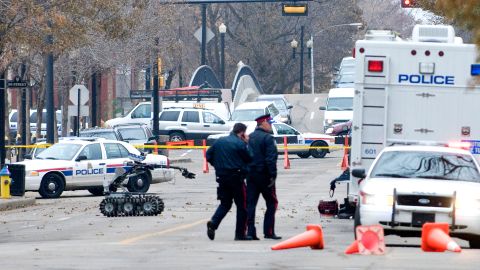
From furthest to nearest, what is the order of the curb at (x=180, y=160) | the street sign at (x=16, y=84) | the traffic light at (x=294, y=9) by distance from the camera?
1. the curb at (x=180, y=160)
2. the traffic light at (x=294, y=9)
3. the street sign at (x=16, y=84)

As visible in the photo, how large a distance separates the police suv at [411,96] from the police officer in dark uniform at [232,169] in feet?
9.92

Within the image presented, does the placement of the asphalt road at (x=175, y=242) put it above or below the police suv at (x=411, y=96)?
below

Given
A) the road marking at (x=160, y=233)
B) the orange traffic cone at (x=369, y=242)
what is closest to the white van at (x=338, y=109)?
the road marking at (x=160, y=233)

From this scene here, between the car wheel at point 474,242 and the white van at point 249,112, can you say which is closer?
the car wheel at point 474,242

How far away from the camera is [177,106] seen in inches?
2335

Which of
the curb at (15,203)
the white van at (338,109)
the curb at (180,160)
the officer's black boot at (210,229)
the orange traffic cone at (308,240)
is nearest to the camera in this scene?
the orange traffic cone at (308,240)

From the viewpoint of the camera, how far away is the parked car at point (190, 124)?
5544 centimetres

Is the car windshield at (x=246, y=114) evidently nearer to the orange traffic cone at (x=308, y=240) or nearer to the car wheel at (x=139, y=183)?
the car wheel at (x=139, y=183)

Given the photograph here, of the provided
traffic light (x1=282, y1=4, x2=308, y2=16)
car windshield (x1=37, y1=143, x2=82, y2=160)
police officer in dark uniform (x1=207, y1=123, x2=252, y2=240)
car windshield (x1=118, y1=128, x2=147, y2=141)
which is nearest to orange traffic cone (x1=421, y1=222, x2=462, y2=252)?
police officer in dark uniform (x1=207, y1=123, x2=252, y2=240)

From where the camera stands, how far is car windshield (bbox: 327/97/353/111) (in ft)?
203

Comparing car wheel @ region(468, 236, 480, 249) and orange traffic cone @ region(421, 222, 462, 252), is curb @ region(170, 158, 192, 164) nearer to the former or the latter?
car wheel @ region(468, 236, 480, 249)

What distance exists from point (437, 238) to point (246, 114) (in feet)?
137

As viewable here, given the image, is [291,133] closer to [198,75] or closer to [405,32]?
[198,75]

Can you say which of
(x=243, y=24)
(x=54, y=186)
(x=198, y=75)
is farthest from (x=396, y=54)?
(x=243, y=24)
